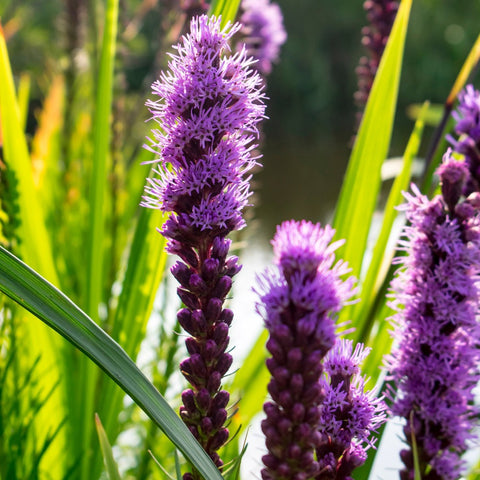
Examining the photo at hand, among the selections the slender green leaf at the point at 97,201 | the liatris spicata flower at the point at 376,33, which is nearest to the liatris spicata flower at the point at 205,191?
the slender green leaf at the point at 97,201

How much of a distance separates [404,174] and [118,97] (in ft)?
2.06

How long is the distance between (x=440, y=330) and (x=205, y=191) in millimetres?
177

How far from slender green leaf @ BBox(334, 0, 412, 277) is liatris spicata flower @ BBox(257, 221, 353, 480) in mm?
445

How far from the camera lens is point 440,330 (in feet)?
1.21

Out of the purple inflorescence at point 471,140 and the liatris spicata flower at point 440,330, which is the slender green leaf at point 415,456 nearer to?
the liatris spicata flower at point 440,330

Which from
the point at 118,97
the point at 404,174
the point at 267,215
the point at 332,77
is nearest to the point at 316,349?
the point at 404,174

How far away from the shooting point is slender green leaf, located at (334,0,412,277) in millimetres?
781

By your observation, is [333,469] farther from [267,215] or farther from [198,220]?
[267,215]

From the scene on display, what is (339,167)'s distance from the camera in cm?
472

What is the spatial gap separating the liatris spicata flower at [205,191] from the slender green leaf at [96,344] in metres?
0.08

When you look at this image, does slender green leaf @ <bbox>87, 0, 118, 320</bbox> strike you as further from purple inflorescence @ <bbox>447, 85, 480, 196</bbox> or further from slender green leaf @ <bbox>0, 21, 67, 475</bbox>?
purple inflorescence @ <bbox>447, 85, 480, 196</bbox>

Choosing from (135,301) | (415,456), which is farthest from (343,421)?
(135,301)

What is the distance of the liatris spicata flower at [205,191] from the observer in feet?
1.43

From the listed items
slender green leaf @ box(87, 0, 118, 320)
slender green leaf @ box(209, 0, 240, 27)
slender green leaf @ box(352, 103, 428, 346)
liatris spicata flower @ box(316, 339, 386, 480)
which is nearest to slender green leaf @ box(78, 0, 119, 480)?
slender green leaf @ box(87, 0, 118, 320)
